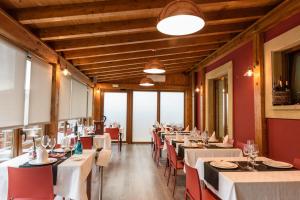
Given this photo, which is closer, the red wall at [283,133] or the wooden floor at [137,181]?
the red wall at [283,133]

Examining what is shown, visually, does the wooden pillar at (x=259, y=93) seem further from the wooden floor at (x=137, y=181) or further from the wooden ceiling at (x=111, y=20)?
Result: the wooden floor at (x=137, y=181)

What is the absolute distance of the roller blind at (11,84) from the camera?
294 centimetres

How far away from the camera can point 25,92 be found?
359cm

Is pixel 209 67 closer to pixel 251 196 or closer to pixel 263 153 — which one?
pixel 263 153

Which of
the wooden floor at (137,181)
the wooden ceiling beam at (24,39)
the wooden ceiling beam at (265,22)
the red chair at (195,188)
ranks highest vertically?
the wooden ceiling beam at (265,22)

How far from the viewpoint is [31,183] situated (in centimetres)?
217

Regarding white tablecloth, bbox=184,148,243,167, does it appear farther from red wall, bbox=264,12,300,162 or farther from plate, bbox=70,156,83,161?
plate, bbox=70,156,83,161

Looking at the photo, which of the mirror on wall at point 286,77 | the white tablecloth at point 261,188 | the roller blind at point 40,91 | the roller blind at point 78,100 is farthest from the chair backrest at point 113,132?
the white tablecloth at point 261,188

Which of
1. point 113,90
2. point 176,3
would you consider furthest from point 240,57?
point 113,90

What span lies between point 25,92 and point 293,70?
415cm

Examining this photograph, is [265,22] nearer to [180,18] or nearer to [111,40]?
[180,18]

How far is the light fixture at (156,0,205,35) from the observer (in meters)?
1.99

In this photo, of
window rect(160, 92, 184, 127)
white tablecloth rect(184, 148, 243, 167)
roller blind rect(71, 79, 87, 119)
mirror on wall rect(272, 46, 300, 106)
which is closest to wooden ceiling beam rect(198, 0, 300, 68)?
mirror on wall rect(272, 46, 300, 106)

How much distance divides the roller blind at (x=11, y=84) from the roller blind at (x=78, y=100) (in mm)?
2715
